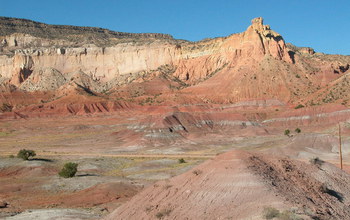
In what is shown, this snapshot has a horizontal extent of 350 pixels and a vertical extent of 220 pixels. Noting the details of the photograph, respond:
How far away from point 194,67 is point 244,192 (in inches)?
5233

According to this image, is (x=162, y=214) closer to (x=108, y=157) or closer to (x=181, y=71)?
(x=108, y=157)

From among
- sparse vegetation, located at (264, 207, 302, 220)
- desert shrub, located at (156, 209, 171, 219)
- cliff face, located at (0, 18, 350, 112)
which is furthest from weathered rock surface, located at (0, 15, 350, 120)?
sparse vegetation, located at (264, 207, 302, 220)

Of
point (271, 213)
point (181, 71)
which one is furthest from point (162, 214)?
point (181, 71)

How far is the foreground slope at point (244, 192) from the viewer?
1499 cm

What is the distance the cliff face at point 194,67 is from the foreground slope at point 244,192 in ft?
266

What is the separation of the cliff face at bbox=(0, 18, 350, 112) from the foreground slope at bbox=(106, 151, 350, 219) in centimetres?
8094

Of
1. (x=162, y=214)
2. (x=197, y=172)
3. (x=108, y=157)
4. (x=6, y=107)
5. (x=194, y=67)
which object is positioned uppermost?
(x=194, y=67)

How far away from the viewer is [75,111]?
130 m

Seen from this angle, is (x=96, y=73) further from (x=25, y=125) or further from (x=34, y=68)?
(x=25, y=125)

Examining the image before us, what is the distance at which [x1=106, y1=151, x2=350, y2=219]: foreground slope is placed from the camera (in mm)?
14992

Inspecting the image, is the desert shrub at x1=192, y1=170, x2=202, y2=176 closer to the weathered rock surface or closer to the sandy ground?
the sandy ground

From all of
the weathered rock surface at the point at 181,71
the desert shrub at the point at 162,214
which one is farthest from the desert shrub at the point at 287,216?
the weathered rock surface at the point at 181,71

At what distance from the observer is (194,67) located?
148m

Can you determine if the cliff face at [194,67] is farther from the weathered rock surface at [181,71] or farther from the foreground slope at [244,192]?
the foreground slope at [244,192]
